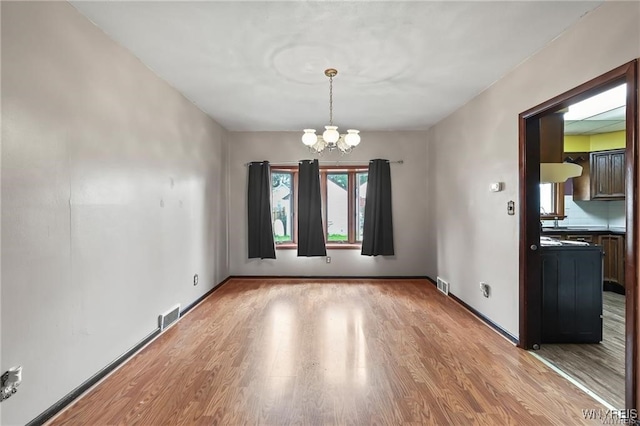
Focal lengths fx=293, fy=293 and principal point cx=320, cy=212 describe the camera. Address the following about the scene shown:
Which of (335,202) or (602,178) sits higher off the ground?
(602,178)

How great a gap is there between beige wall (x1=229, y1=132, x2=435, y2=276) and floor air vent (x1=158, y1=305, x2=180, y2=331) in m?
1.96

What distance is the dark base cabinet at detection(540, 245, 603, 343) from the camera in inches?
108

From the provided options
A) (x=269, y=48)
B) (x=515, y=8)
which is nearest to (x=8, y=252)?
(x=269, y=48)

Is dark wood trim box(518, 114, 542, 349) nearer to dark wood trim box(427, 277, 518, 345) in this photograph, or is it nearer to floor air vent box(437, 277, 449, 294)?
dark wood trim box(427, 277, 518, 345)

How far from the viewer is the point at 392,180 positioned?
5.20m

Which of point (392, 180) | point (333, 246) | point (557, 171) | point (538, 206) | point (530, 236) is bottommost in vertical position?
point (333, 246)

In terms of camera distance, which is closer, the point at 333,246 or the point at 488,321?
the point at 488,321

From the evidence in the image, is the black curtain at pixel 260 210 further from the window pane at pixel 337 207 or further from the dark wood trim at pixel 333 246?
the window pane at pixel 337 207

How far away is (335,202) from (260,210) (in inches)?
53.5

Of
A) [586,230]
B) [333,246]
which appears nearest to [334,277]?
[333,246]

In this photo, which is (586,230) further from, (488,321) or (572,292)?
(488,321)

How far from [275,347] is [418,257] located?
3.35 meters

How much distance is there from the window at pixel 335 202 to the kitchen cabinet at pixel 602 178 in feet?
11.9

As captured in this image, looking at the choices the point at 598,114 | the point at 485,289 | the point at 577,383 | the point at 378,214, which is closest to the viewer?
the point at 577,383
